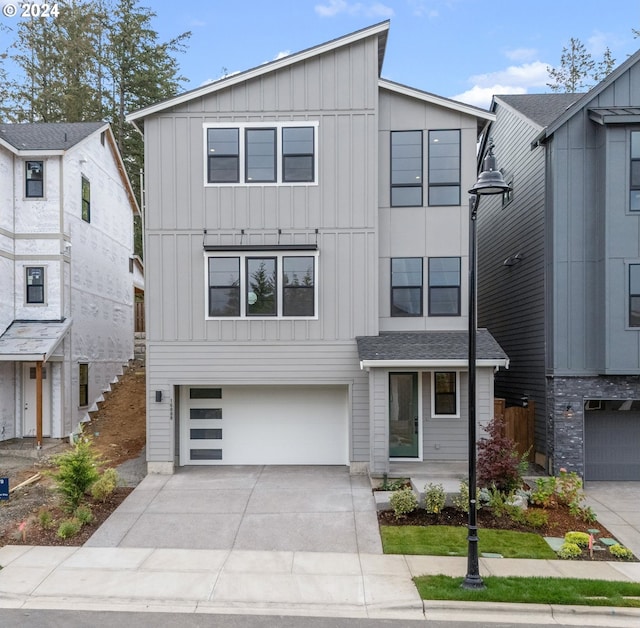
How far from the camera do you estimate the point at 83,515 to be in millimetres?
9000

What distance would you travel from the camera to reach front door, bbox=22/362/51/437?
1516cm

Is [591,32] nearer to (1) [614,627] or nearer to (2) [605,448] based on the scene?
(2) [605,448]

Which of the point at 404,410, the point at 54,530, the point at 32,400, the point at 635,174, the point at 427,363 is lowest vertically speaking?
the point at 54,530

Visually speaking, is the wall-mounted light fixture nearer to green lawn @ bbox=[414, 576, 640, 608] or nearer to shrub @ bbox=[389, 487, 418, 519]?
shrub @ bbox=[389, 487, 418, 519]

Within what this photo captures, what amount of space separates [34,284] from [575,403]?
14688mm

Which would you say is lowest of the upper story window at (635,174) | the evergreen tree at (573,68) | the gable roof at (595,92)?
the upper story window at (635,174)

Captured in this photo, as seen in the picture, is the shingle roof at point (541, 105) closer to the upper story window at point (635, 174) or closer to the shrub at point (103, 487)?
the upper story window at point (635, 174)

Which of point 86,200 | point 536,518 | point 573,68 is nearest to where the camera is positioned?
point 536,518

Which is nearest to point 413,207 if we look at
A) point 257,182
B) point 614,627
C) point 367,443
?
point 257,182

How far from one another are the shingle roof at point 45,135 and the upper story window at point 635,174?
14.7 meters

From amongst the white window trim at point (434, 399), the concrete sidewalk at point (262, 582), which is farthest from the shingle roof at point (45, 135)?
the white window trim at point (434, 399)

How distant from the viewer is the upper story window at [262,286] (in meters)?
12.3

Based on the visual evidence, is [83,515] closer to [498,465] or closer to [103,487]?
[103,487]

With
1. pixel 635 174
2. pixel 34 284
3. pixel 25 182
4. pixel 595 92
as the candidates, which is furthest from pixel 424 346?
pixel 25 182
